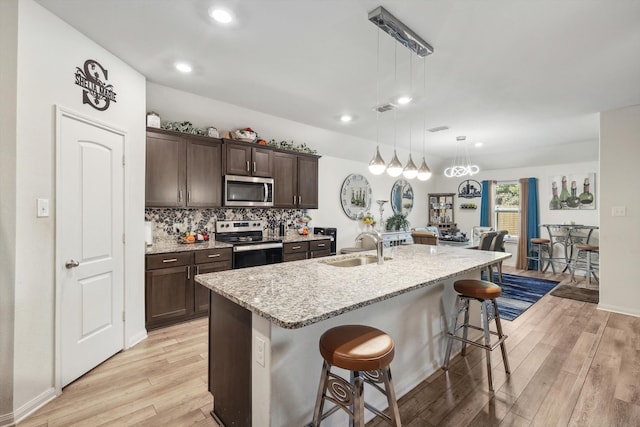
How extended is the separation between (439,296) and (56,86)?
3.33m

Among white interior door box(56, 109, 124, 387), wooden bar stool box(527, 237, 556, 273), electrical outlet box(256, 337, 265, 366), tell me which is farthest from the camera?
wooden bar stool box(527, 237, 556, 273)

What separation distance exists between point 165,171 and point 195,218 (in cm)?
79

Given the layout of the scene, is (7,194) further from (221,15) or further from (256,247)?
(256,247)

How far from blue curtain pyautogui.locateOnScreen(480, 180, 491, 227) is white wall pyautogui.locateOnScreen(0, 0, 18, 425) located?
26.3ft

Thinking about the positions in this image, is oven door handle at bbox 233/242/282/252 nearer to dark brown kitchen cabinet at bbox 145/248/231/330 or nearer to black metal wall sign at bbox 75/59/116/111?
dark brown kitchen cabinet at bbox 145/248/231/330

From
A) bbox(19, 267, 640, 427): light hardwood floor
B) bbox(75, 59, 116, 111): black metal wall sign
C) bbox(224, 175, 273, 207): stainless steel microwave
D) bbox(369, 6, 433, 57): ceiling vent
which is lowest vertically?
bbox(19, 267, 640, 427): light hardwood floor

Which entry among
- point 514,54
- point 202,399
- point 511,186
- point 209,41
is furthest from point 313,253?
point 511,186

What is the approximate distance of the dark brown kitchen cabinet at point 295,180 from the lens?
431 cm

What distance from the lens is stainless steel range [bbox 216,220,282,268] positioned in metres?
3.63

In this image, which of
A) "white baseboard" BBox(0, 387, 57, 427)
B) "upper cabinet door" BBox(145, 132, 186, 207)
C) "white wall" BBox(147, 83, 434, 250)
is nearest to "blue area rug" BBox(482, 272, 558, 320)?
"white wall" BBox(147, 83, 434, 250)

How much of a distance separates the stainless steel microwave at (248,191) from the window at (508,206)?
233 inches

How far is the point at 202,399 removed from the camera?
201 cm

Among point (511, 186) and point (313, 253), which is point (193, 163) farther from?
point (511, 186)

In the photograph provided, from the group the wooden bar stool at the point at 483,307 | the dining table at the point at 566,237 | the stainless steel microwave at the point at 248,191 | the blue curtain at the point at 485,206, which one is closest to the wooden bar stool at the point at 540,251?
the dining table at the point at 566,237
